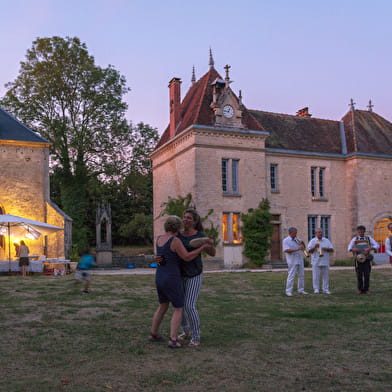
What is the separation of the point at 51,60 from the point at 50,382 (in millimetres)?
30606

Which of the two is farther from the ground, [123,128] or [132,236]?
[123,128]

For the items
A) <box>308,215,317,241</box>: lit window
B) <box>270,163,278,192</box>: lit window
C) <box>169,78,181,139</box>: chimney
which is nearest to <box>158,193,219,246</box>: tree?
<box>169,78,181,139</box>: chimney

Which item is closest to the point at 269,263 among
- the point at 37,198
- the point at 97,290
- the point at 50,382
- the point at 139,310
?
the point at 37,198

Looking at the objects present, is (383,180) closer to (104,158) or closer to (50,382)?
(104,158)

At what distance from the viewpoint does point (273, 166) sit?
2772 centimetres

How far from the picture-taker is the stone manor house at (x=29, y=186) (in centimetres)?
2366

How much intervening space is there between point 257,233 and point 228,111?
673 centimetres

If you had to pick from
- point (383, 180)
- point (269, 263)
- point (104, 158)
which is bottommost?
point (269, 263)

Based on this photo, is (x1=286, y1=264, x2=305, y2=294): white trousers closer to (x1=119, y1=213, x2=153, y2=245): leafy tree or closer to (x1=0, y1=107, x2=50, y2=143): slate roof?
(x1=0, y1=107, x2=50, y2=143): slate roof

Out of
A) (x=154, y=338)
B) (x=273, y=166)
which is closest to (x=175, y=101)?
(x=273, y=166)

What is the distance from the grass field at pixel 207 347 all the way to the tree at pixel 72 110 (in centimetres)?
2263

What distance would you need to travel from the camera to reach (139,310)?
890 cm

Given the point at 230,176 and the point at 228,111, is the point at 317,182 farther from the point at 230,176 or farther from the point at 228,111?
the point at 228,111

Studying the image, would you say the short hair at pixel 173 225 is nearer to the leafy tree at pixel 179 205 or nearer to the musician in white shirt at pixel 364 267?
the musician in white shirt at pixel 364 267
